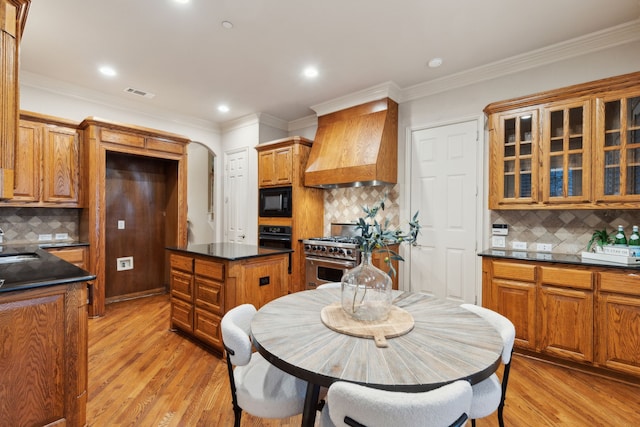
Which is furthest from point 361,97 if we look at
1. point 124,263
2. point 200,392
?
point 124,263

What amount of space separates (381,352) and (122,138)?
424 centimetres

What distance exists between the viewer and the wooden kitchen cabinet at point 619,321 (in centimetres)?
221

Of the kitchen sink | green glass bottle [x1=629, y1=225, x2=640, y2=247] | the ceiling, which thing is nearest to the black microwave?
the ceiling

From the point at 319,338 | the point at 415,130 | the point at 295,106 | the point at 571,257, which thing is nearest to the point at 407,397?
the point at 319,338

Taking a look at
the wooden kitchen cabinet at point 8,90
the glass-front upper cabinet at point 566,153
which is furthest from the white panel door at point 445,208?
the wooden kitchen cabinet at point 8,90

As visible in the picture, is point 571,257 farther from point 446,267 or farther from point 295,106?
point 295,106

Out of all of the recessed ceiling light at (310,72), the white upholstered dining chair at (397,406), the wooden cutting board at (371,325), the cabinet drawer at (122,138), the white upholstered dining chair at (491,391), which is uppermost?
the recessed ceiling light at (310,72)

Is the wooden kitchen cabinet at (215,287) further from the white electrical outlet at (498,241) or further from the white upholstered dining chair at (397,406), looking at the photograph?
the white electrical outlet at (498,241)

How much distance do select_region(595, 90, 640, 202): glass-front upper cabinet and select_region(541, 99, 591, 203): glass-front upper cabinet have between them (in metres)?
0.07

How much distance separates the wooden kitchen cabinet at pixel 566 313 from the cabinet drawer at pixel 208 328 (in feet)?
9.00

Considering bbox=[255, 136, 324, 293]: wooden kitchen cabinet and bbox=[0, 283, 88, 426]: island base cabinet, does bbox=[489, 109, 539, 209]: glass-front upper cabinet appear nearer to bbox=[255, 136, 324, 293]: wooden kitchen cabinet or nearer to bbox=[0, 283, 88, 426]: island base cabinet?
bbox=[255, 136, 324, 293]: wooden kitchen cabinet

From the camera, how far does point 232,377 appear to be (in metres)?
1.42

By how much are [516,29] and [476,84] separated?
2.61 feet

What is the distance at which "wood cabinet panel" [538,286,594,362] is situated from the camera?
237 cm
